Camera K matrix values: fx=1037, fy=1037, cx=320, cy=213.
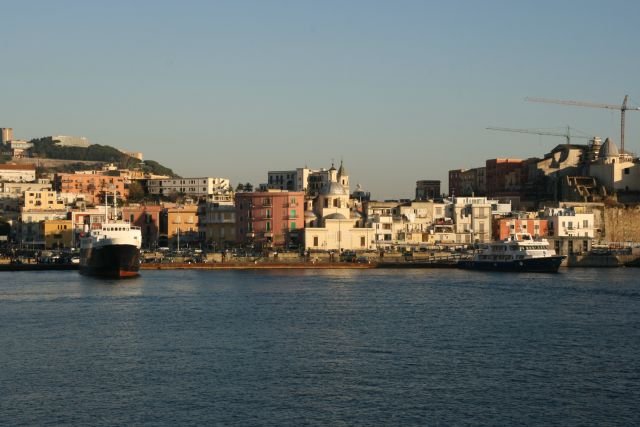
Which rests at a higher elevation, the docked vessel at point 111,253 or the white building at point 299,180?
the white building at point 299,180

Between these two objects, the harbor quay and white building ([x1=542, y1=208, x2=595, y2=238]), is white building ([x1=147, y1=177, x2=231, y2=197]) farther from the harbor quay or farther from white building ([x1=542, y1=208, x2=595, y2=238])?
white building ([x1=542, y1=208, x2=595, y2=238])

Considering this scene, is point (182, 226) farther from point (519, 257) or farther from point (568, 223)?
point (519, 257)

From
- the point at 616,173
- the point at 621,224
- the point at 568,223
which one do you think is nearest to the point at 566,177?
the point at 616,173

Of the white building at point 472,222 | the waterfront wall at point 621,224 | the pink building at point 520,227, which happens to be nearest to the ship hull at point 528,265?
the pink building at point 520,227

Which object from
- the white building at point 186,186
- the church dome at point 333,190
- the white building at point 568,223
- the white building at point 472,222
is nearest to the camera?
the church dome at point 333,190

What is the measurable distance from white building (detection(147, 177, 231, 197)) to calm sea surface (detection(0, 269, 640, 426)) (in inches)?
3670

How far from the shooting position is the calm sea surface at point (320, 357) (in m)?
32.0

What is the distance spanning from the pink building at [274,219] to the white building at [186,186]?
5141cm

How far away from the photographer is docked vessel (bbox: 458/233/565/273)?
301ft

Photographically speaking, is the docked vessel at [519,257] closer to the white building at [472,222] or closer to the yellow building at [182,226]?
the white building at [472,222]

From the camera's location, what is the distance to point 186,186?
16312 centimetres

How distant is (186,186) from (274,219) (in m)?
55.0

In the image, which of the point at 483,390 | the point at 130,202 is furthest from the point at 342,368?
the point at 130,202

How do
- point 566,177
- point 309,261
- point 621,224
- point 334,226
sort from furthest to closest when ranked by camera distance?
1. point 566,177
2. point 621,224
3. point 334,226
4. point 309,261
